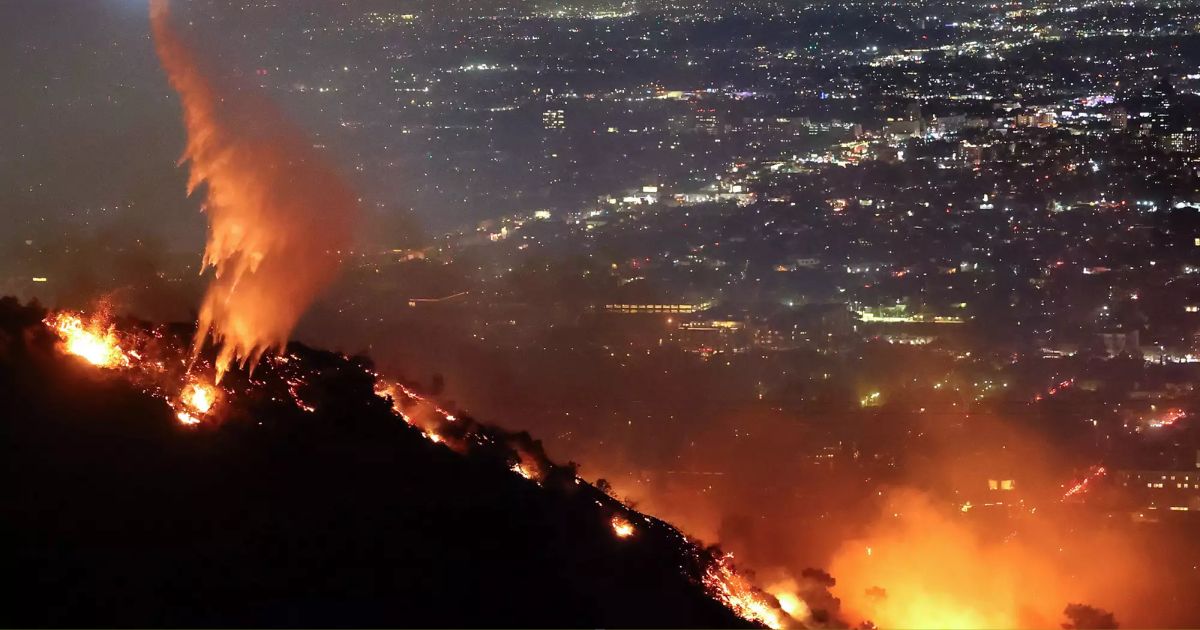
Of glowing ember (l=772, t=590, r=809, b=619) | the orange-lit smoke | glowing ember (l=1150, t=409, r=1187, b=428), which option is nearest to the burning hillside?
glowing ember (l=772, t=590, r=809, b=619)

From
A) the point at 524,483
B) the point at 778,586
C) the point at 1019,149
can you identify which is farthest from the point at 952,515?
the point at 1019,149

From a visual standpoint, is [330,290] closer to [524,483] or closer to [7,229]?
[7,229]

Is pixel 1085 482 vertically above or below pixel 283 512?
above

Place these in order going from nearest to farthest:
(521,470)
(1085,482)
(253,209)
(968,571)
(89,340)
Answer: (89,340) → (521,470) → (968,571) → (253,209) → (1085,482)

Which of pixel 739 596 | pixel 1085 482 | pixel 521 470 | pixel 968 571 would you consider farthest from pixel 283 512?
pixel 1085 482

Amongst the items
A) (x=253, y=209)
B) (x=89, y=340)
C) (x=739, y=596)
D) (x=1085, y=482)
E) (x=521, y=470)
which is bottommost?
(x=739, y=596)

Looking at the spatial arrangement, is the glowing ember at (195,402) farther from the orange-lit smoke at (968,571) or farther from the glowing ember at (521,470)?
the orange-lit smoke at (968,571)

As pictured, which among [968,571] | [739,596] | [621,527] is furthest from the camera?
[968,571]

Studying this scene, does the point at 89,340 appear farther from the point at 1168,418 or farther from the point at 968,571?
the point at 1168,418
